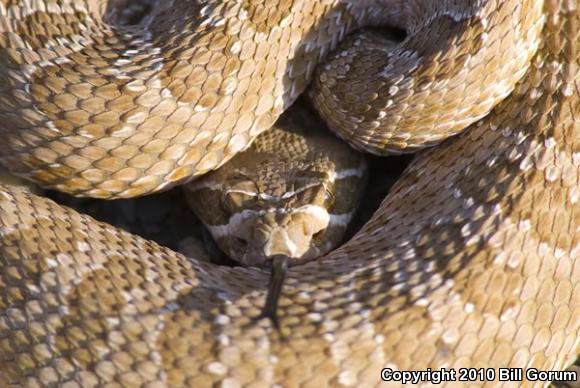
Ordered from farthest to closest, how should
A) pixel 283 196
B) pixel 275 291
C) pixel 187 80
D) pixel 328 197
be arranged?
pixel 328 197 < pixel 283 196 < pixel 187 80 < pixel 275 291

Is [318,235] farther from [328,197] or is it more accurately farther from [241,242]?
[241,242]

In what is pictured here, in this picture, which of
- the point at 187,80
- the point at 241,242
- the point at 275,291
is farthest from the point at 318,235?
the point at 187,80

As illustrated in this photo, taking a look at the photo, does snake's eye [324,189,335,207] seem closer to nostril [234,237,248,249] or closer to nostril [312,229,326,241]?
nostril [312,229,326,241]

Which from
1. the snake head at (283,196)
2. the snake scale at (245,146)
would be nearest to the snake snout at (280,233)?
the snake head at (283,196)

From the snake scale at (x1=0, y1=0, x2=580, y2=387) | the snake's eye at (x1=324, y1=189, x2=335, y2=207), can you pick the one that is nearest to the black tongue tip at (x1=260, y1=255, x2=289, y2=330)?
the snake scale at (x1=0, y1=0, x2=580, y2=387)

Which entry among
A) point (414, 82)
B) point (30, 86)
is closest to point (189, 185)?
point (30, 86)

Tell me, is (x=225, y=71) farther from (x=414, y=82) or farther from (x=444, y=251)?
(x=444, y=251)
